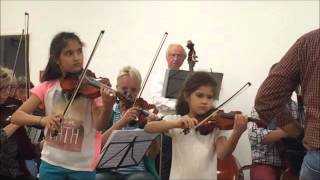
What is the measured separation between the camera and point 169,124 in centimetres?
228

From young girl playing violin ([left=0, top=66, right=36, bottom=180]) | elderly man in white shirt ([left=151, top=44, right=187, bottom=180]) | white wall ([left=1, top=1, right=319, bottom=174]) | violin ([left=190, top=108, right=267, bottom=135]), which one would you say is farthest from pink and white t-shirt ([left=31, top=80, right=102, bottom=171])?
white wall ([left=1, top=1, right=319, bottom=174])

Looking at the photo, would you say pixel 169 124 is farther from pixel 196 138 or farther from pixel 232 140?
pixel 232 140

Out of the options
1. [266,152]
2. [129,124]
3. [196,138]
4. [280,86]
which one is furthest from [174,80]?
[280,86]

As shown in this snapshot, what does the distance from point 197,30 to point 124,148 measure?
2.06 metres

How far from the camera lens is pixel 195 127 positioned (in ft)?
7.55

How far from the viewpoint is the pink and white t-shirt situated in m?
2.15

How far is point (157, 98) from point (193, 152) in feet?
5.18

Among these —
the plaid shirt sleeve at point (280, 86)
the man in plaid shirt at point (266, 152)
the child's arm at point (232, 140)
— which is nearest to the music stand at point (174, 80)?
the man in plaid shirt at point (266, 152)

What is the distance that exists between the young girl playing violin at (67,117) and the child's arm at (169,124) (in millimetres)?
274

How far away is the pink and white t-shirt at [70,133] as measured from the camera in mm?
2150

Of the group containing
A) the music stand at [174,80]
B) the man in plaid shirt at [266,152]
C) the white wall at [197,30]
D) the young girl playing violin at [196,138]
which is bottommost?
the man in plaid shirt at [266,152]

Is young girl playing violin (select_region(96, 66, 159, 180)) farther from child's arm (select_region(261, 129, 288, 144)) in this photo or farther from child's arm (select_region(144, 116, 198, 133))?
child's arm (select_region(261, 129, 288, 144))

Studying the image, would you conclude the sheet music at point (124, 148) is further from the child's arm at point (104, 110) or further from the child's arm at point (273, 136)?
the child's arm at point (273, 136)

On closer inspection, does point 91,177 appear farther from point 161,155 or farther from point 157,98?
Result: point 157,98
